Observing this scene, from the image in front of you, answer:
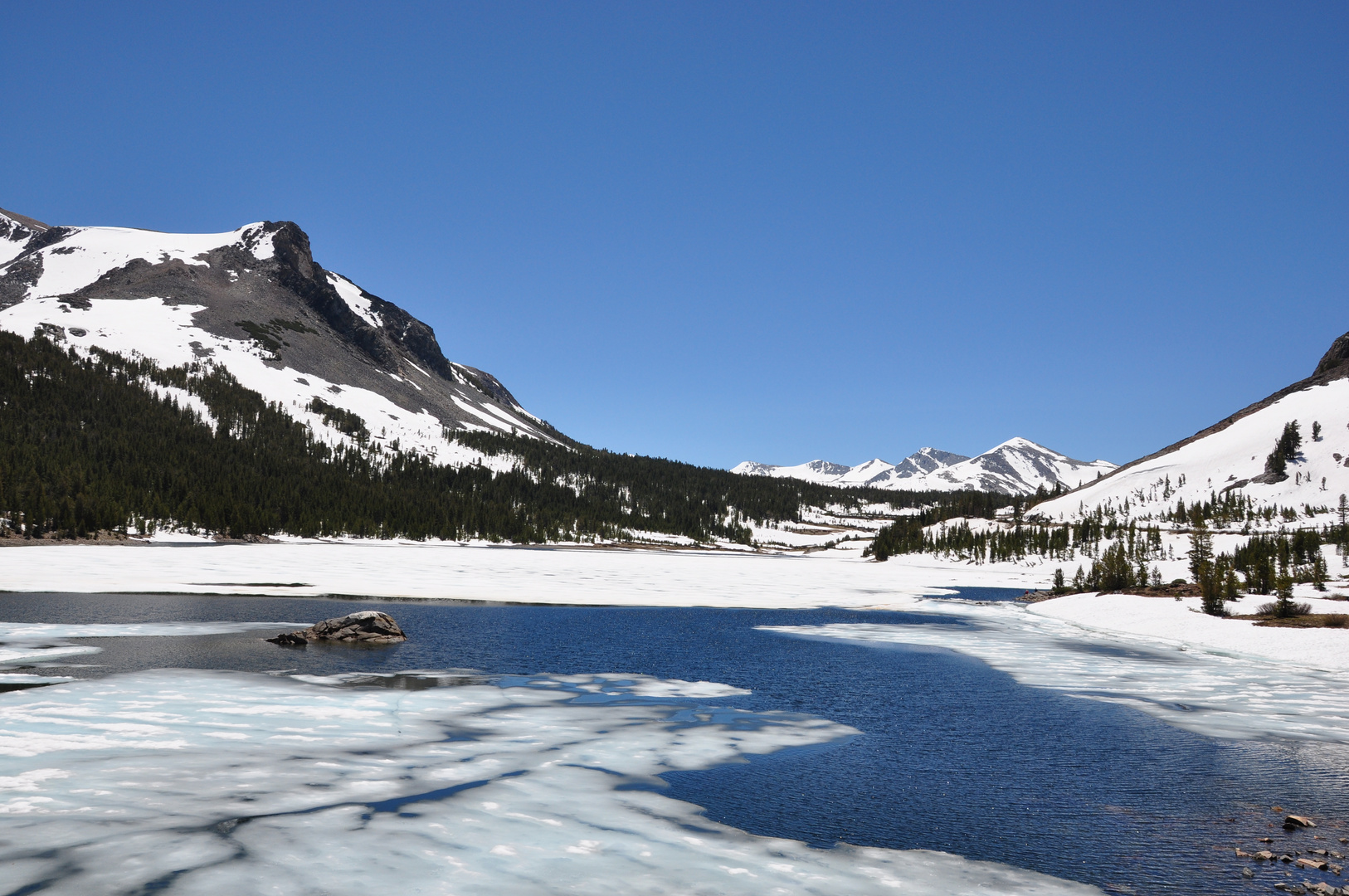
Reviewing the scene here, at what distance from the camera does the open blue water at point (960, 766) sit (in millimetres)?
11414

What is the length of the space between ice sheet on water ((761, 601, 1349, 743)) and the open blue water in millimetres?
1367

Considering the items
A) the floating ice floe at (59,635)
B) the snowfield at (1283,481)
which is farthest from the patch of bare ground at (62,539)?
the snowfield at (1283,481)

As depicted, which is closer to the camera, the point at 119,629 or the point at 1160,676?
the point at 1160,676

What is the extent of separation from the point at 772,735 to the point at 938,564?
127888 mm

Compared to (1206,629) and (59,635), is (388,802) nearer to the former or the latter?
(59,635)

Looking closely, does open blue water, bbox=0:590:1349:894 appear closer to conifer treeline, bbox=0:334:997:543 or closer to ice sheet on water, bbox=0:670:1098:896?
ice sheet on water, bbox=0:670:1098:896

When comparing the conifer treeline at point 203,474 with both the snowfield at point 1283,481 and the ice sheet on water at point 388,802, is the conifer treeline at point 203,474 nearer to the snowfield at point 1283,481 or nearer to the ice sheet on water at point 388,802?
the snowfield at point 1283,481

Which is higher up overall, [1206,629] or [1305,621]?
[1305,621]

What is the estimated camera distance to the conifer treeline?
111875 mm

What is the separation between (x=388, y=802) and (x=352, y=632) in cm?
2095

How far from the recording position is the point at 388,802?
1235 centimetres

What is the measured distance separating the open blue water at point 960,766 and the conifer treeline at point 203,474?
94075mm

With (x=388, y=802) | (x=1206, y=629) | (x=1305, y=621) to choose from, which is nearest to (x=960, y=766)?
(x=388, y=802)

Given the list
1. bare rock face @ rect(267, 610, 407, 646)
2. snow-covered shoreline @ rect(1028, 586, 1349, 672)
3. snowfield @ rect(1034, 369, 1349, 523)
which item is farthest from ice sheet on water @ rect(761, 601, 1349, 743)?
snowfield @ rect(1034, 369, 1349, 523)
